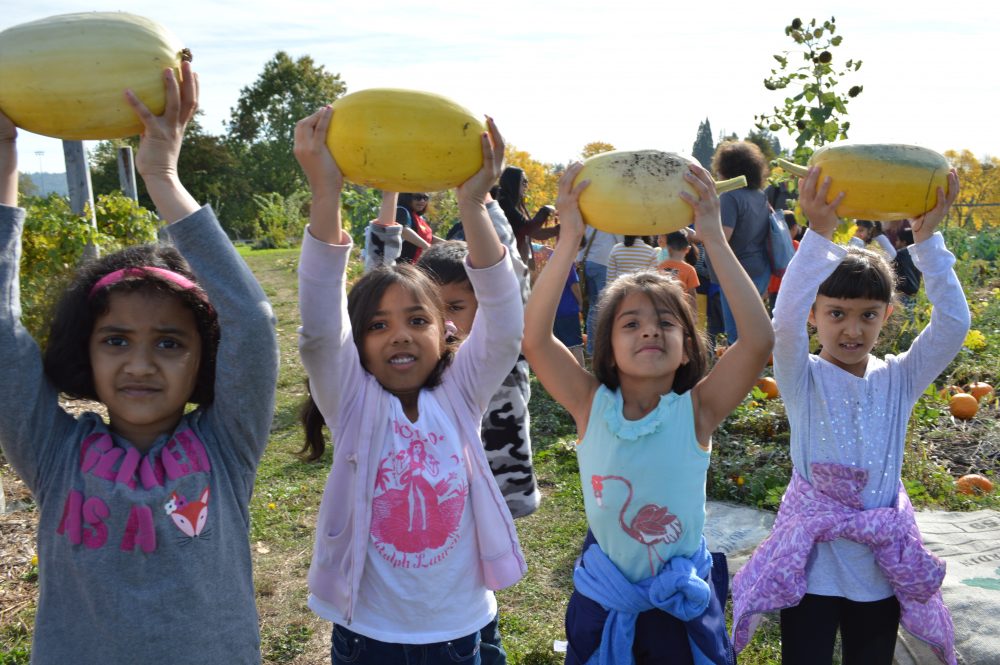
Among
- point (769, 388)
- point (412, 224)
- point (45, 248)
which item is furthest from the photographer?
point (412, 224)

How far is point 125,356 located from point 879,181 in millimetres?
2169

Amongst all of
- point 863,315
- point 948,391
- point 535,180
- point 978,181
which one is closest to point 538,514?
point 863,315

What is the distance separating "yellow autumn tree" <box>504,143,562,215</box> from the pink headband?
36.4ft

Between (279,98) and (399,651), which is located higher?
(279,98)

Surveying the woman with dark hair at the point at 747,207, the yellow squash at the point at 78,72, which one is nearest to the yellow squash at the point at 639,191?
the yellow squash at the point at 78,72

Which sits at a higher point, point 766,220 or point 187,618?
point 766,220

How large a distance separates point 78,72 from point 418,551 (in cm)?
150

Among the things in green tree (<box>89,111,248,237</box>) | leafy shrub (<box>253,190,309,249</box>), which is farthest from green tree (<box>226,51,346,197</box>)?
leafy shrub (<box>253,190,309,249</box>)

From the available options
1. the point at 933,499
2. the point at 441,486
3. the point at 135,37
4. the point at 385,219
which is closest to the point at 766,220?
the point at 933,499

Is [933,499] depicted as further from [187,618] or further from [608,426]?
[187,618]

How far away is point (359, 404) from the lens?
2.25 metres

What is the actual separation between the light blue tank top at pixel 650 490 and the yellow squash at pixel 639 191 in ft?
1.90

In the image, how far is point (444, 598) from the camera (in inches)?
86.0

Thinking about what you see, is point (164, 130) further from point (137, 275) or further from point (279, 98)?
point (279, 98)
